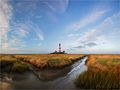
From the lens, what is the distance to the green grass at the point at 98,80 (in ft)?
16.7

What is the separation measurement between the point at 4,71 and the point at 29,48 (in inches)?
24.1

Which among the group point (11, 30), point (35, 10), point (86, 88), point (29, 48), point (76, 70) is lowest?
point (86, 88)

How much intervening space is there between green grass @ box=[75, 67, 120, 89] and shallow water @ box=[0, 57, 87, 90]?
12cm

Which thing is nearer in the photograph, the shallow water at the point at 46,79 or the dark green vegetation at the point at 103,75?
the dark green vegetation at the point at 103,75

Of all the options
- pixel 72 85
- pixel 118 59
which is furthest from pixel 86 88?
pixel 118 59

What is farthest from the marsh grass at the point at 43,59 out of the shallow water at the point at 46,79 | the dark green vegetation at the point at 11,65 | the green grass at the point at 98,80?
the green grass at the point at 98,80

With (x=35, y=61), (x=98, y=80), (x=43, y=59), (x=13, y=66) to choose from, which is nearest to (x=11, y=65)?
(x=13, y=66)

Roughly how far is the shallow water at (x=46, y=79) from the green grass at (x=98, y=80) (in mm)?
122

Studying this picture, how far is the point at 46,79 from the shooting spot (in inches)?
209

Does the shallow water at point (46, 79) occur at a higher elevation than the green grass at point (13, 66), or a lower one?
lower

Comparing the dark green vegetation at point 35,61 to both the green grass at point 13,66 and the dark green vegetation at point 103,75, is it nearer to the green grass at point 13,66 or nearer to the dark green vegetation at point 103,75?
the green grass at point 13,66

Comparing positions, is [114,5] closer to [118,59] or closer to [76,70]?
[118,59]

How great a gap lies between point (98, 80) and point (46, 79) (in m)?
0.94

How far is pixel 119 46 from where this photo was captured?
5172 mm
